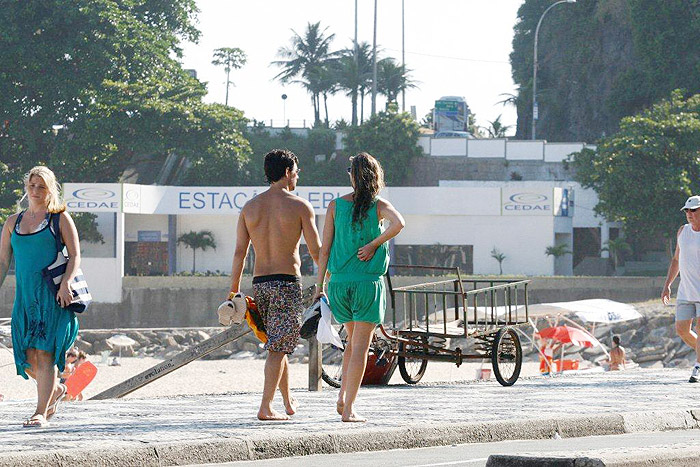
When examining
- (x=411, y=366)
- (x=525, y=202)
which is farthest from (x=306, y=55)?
(x=411, y=366)

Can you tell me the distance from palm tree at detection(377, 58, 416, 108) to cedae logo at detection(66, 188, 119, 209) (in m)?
42.3

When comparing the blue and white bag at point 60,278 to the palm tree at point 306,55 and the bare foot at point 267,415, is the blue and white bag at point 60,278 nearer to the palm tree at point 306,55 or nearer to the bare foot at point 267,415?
the bare foot at point 267,415

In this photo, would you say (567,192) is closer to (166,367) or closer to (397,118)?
(397,118)

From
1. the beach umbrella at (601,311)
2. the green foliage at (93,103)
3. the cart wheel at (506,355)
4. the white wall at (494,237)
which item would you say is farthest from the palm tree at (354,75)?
the cart wheel at (506,355)

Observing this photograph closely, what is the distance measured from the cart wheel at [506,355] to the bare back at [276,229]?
4786 mm

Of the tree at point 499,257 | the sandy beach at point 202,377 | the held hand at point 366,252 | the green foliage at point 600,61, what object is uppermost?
the green foliage at point 600,61

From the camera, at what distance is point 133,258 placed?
56.1 metres

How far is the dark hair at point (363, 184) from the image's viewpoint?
29.2 ft

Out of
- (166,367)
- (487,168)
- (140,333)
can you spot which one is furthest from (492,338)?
(487,168)

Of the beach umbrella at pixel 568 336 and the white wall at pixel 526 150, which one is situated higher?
the white wall at pixel 526 150

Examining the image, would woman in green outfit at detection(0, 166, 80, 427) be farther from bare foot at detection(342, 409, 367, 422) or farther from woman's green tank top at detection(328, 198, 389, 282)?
bare foot at detection(342, 409, 367, 422)

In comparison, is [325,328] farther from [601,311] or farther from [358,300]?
[601,311]

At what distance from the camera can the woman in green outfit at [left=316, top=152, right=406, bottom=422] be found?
8805mm

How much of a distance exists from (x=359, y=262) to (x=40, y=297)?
6.98ft
